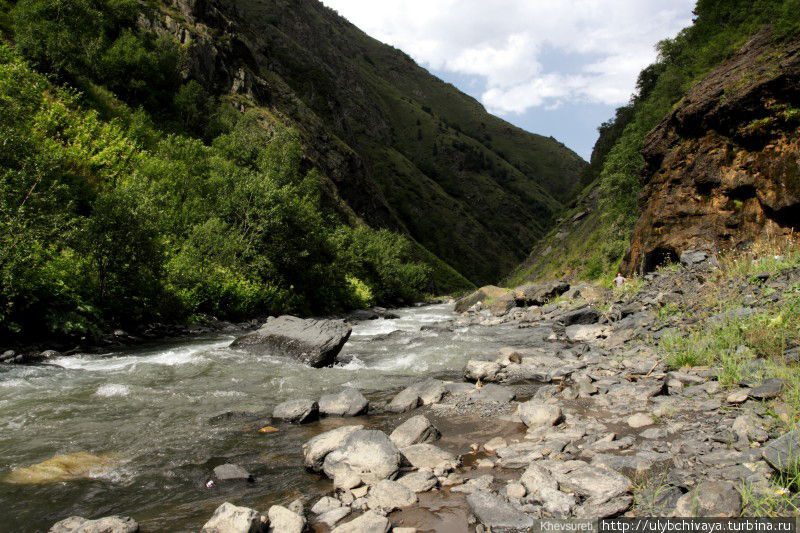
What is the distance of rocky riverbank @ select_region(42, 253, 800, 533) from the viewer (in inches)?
191

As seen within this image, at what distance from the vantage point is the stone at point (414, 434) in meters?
7.59

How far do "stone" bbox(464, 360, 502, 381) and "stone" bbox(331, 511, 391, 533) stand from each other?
7.60 meters

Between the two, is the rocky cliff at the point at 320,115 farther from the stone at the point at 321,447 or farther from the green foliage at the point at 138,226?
the stone at the point at 321,447

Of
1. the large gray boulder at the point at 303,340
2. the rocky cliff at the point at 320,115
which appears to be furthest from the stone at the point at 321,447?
the rocky cliff at the point at 320,115

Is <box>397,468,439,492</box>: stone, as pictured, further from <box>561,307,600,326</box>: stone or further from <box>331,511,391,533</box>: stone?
<box>561,307,600,326</box>: stone

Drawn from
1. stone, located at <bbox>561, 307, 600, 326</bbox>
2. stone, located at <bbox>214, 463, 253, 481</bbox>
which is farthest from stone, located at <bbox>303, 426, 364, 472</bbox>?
stone, located at <bbox>561, 307, 600, 326</bbox>

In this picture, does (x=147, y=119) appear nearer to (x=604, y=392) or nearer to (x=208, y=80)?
(x=208, y=80)

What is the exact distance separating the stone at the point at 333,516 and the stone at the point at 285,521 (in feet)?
0.87

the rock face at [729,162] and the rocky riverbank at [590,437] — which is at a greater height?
the rock face at [729,162]

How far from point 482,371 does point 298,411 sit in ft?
17.7

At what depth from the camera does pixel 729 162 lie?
75.1ft

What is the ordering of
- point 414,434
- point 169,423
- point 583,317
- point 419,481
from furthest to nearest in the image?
point 583,317 → point 169,423 → point 414,434 → point 419,481

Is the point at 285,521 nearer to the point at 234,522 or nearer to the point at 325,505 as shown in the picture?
the point at 234,522

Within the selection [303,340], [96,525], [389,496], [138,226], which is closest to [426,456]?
[389,496]
